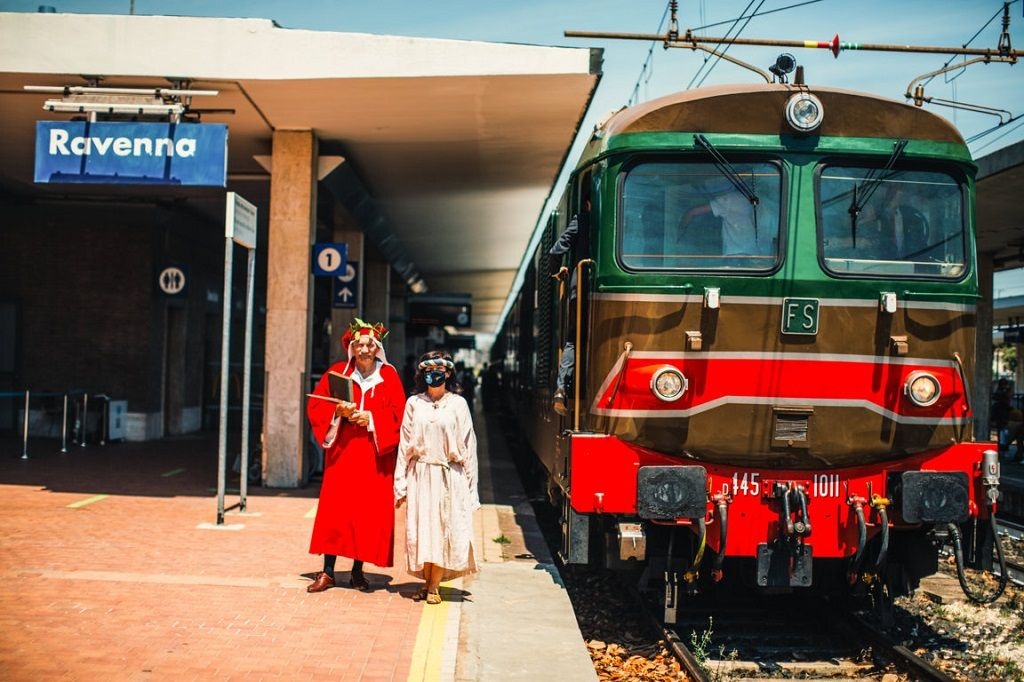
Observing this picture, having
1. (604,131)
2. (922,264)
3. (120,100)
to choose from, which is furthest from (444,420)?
(120,100)

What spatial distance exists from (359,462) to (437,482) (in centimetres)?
65

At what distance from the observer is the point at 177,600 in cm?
705

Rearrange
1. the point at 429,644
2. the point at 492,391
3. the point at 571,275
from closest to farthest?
1. the point at 429,644
2. the point at 571,275
3. the point at 492,391

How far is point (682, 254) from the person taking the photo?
23.1ft

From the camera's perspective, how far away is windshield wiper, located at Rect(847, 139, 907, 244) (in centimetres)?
710

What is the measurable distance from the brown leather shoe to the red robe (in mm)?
196

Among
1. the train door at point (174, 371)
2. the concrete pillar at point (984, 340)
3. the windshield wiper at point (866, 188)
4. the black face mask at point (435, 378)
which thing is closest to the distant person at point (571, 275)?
the black face mask at point (435, 378)

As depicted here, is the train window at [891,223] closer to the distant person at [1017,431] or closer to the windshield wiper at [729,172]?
the windshield wiper at [729,172]

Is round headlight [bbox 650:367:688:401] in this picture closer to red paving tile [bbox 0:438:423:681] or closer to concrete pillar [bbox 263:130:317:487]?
red paving tile [bbox 0:438:423:681]

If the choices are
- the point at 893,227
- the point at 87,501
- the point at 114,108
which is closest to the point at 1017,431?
the point at 893,227

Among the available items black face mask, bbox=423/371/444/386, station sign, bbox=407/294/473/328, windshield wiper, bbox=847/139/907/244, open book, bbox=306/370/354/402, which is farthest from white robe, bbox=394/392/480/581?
station sign, bbox=407/294/473/328

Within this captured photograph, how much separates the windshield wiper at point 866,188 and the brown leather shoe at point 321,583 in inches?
170

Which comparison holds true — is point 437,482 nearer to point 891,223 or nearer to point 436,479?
point 436,479

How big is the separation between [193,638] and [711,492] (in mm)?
3318
